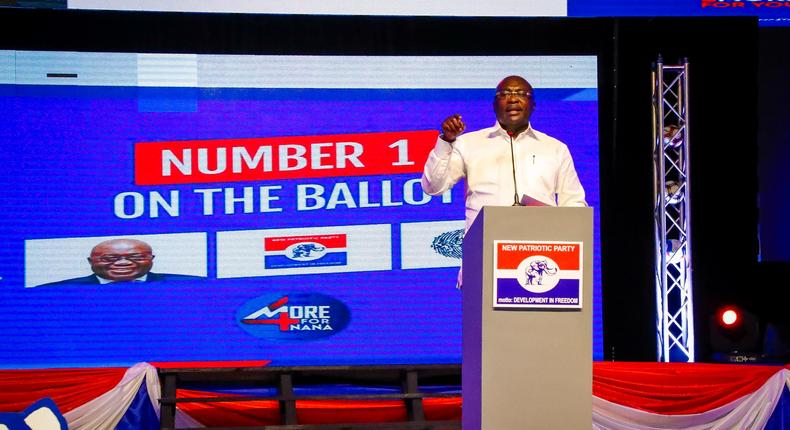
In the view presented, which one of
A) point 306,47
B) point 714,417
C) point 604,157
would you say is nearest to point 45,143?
point 306,47

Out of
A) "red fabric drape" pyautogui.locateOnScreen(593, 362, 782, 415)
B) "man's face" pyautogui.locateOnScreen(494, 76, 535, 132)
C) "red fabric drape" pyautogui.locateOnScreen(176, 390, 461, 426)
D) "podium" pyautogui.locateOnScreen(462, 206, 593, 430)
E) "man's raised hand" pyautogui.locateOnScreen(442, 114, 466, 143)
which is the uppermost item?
"man's face" pyautogui.locateOnScreen(494, 76, 535, 132)

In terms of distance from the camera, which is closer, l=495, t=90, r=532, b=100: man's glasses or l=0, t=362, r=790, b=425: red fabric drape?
l=495, t=90, r=532, b=100: man's glasses

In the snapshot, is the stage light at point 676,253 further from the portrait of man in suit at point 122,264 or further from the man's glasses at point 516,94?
the portrait of man in suit at point 122,264

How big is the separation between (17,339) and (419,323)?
220cm

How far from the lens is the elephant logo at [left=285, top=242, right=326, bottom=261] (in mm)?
5398

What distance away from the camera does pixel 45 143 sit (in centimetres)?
532

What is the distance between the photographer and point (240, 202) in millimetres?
5434

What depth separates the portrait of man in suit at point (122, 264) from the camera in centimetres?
530

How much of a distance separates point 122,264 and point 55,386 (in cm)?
94

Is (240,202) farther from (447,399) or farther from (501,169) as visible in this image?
(501,169)

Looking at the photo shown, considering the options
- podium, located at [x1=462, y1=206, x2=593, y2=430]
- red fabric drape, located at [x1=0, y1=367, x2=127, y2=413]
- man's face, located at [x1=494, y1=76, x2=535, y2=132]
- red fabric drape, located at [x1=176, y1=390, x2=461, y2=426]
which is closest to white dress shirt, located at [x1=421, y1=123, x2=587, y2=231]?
man's face, located at [x1=494, y1=76, x2=535, y2=132]

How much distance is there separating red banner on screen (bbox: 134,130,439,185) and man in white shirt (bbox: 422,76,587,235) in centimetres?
182

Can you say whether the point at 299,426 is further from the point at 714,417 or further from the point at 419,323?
the point at 714,417

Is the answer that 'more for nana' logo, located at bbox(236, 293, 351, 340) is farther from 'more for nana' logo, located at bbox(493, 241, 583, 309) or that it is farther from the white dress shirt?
'more for nana' logo, located at bbox(493, 241, 583, 309)
